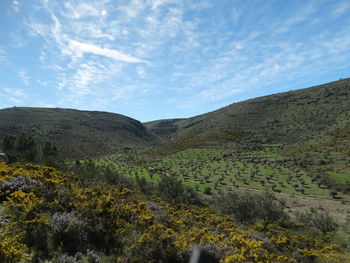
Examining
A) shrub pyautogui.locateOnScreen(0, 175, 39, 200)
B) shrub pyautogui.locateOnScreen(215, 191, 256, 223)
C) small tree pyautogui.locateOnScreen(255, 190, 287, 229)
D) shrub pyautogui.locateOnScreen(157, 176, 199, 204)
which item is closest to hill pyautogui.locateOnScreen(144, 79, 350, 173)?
shrub pyautogui.locateOnScreen(215, 191, 256, 223)

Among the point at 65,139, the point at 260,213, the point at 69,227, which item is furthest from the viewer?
the point at 65,139

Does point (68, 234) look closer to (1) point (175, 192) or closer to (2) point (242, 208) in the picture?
(2) point (242, 208)

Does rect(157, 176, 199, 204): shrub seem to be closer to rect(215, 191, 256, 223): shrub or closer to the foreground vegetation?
rect(215, 191, 256, 223): shrub

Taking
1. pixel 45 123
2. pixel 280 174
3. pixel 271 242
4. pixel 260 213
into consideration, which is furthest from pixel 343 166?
pixel 45 123

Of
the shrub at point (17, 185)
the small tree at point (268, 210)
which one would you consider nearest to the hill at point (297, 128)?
the small tree at point (268, 210)

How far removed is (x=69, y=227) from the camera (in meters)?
4.73

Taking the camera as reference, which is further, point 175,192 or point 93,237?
point 175,192

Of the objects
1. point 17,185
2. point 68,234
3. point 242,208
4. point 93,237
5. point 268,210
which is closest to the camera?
point 68,234

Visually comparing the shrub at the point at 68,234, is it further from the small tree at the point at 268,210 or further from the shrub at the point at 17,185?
the small tree at the point at 268,210

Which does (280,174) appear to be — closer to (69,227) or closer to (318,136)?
(318,136)

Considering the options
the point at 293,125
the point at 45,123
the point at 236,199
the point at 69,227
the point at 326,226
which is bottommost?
the point at 326,226

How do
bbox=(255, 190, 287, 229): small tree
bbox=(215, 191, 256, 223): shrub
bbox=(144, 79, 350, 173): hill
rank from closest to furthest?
bbox=(255, 190, 287, 229): small tree < bbox=(215, 191, 256, 223): shrub < bbox=(144, 79, 350, 173): hill

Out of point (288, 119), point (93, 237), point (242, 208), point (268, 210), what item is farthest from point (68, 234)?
point (288, 119)

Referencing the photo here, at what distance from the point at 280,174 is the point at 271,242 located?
32042 millimetres
